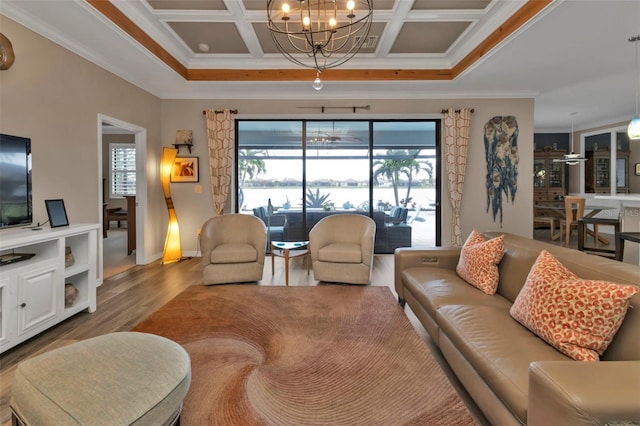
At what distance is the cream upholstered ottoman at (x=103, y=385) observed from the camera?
1.11 metres

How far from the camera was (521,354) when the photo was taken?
1.43 metres

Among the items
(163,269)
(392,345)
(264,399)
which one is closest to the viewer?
(264,399)

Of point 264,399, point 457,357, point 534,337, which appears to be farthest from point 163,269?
point 534,337

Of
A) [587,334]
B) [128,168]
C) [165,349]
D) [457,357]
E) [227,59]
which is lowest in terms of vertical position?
[457,357]

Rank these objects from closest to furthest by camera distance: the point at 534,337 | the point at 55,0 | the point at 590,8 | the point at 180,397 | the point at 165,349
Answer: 1. the point at 180,397
2. the point at 165,349
3. the point at 534,337
4. the point at 55,0
5. the point at 590,8

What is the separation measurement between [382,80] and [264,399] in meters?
4.59

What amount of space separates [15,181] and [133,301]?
153 centimetres

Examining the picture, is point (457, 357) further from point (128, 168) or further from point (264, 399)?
point (128, 168)

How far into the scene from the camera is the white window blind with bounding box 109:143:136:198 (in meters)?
8.80

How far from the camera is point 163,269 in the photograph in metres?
4.72

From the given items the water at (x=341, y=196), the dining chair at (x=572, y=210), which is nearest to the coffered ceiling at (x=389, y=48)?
the water at (x=341, y=196)

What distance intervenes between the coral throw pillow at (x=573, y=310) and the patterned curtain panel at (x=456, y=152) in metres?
3.89

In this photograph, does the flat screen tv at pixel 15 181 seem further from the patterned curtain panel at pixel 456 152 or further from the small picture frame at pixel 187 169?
the patterned curtain panel at pixel 456 152

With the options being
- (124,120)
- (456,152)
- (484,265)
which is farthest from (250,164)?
(484,265)
